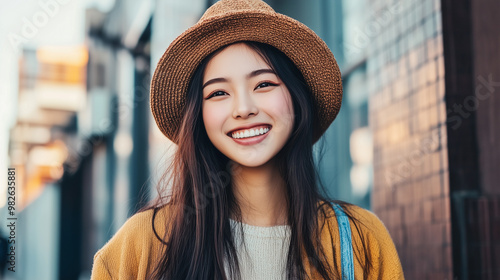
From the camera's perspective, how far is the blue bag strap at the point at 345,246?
6.98 ft

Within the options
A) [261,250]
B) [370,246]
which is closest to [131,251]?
[261,250]

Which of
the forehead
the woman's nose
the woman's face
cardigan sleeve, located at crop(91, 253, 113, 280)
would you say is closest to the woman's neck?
the woman's face

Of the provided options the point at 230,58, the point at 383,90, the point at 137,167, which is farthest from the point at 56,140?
the point at 230,58

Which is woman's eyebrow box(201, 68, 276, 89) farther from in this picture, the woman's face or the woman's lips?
the woman's lips

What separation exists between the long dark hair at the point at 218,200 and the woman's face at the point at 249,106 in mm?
57

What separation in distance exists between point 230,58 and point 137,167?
7.05 m

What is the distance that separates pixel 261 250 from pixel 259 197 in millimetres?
213

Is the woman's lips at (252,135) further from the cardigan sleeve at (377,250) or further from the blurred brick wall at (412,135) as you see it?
the blurred brick wall at (412,135)

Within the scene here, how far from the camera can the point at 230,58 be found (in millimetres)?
2209

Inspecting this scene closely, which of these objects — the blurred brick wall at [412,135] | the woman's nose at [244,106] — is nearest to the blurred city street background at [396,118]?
the blurred brick wall at [412,135]

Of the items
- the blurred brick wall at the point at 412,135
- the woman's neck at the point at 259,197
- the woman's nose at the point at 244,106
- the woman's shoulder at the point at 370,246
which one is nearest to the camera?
the woman's nose at the point at 244,106

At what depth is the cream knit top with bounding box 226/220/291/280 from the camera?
2199mm

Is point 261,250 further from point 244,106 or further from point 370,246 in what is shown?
point 244,106

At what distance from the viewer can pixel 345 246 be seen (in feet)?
7.15
